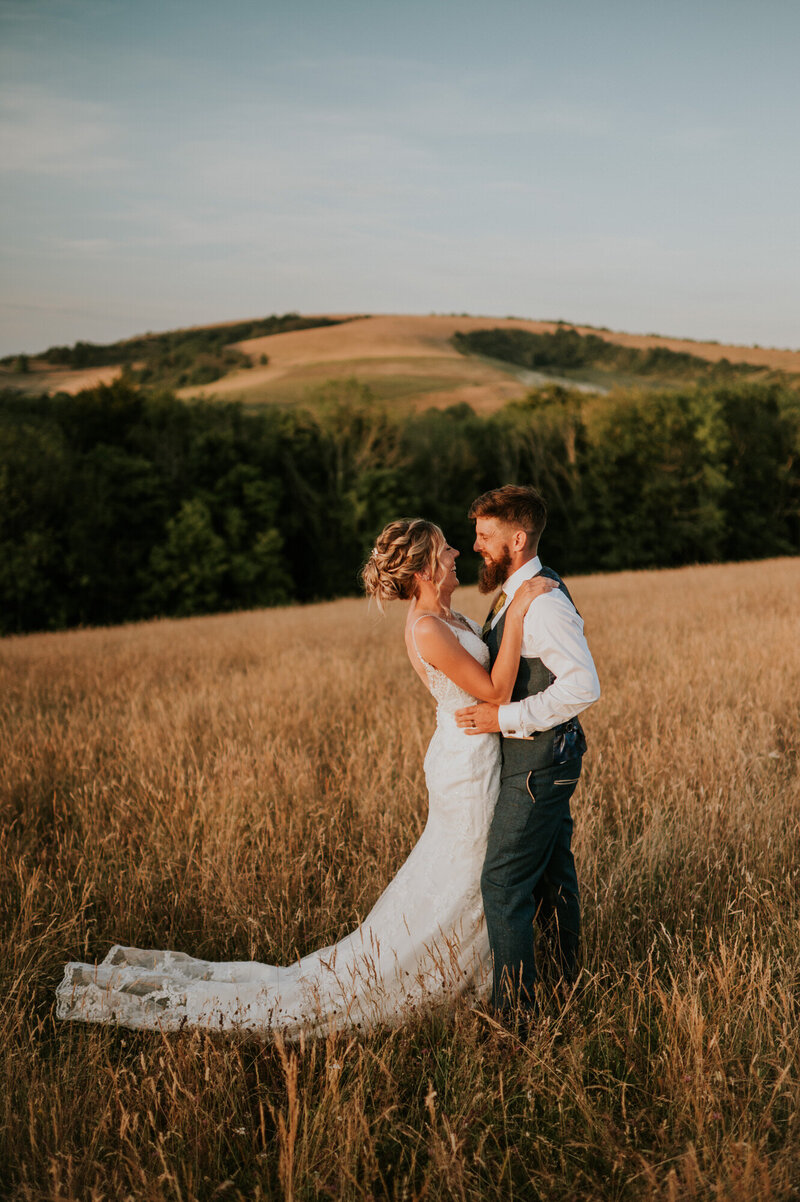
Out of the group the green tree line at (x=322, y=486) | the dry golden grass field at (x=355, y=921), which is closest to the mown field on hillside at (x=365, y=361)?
the green tree line at (x=322, y=486)

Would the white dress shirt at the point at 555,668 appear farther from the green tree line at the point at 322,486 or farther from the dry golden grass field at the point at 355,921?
the green tree line at the point at 322,486

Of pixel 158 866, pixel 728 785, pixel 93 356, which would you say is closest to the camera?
pixel 158 866

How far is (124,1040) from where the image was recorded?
3146 millimetres

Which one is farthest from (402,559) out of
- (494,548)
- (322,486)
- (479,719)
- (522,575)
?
(322,486)

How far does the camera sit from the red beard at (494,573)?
10.4ft

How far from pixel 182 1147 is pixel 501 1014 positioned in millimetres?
1139

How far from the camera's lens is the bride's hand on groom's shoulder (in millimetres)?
2965

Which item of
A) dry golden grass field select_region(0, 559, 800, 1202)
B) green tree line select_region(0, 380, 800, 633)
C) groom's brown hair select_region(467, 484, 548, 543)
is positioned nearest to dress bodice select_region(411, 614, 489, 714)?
groom's brown hair select_region(467, 484, 548, 543)

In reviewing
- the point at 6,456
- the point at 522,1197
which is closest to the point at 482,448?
the point at 6,456

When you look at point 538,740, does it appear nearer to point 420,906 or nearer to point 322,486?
point 420,906

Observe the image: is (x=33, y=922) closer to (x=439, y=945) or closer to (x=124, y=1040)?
(x=124, y=1040)

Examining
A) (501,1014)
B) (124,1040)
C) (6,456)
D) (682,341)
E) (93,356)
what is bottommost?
(124,1040)

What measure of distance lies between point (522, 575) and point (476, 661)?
379 mm

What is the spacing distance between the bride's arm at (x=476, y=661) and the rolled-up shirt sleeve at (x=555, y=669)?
5 cm
